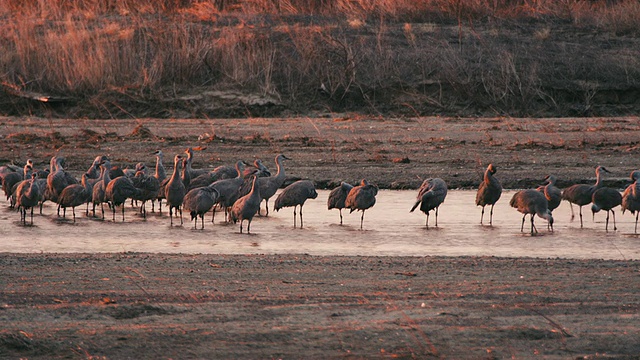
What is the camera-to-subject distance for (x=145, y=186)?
15.0 metres

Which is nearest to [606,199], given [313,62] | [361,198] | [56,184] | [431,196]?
[431,196]

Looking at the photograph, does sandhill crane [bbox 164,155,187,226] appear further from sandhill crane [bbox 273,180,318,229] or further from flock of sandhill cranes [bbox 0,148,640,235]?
sandhill crane [bbox 273,180,318,229]

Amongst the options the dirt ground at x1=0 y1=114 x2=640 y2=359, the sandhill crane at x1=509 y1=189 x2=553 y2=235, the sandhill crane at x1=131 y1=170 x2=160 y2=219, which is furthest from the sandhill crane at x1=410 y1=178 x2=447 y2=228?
the sandhill crane at x1=131 y1=170 x2=160 y2=219

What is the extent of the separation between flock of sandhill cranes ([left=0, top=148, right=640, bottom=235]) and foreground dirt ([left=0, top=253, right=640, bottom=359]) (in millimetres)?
3057

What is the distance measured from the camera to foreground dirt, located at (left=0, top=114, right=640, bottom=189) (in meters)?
18.0

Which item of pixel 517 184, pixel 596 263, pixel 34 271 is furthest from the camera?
pixel 517 184

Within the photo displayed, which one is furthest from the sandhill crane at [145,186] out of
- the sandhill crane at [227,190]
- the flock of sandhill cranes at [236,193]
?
the sandhill crane at [227,190]

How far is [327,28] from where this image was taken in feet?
95.7

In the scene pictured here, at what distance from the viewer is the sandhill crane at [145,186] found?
14.9 m

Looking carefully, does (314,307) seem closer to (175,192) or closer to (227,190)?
(175,192)

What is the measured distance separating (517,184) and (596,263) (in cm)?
676

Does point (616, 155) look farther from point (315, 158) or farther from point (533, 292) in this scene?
point (533, 292)

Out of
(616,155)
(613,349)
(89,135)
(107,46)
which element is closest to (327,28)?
(107,46)

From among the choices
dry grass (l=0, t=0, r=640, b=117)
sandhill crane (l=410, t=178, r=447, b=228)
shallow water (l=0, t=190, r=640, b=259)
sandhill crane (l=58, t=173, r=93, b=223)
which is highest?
dry grass (l=0, t=0, r=640, b=117)
